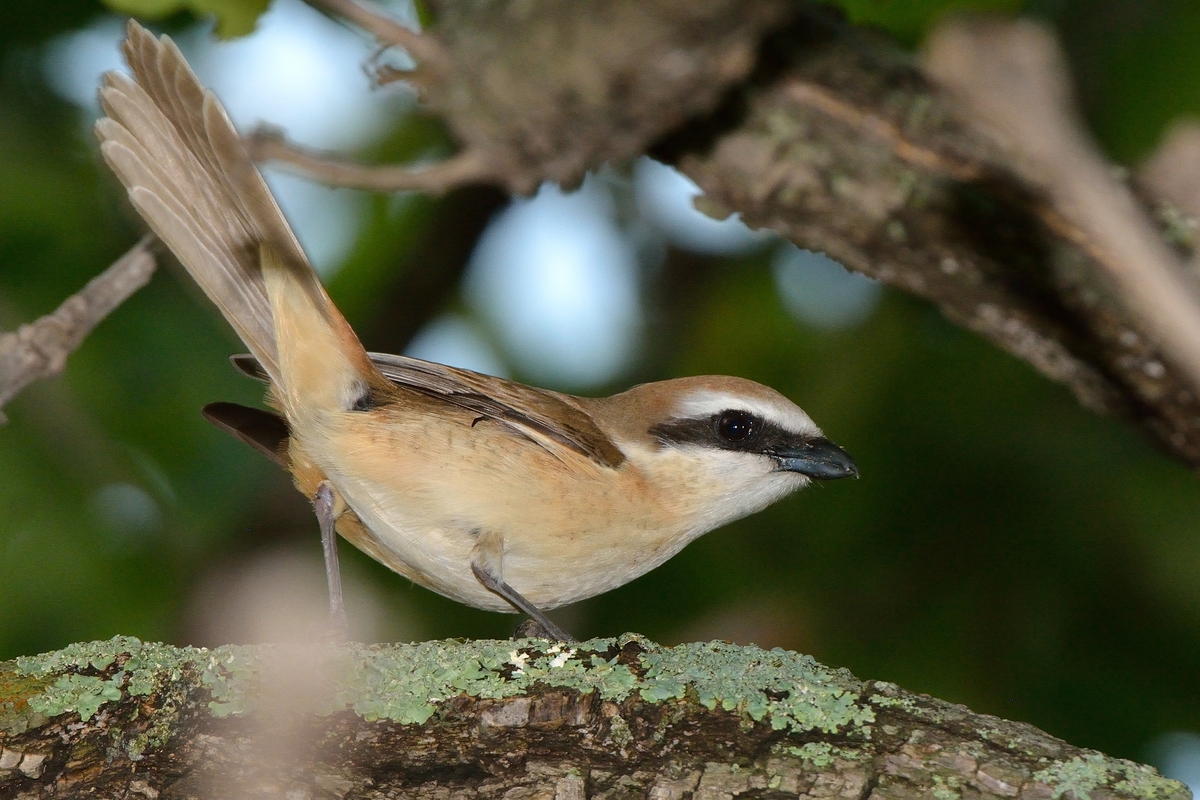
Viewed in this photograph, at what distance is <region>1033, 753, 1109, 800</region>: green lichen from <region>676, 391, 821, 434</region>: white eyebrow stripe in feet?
7.84

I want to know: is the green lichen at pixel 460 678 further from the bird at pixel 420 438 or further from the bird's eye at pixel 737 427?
the bird's eye at pixel 737 427

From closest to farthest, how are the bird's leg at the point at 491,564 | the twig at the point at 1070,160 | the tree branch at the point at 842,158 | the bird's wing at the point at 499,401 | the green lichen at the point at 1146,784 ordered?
the twig at the point at 1070,160, the green lichen at the point at 1146,784, the tree branch at the point at 842,158, the bird's leg at the point at 491,564, the bird's wing at the point at 499,401

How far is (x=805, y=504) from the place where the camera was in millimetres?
6098

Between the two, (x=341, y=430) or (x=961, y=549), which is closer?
(x=341, y=430)

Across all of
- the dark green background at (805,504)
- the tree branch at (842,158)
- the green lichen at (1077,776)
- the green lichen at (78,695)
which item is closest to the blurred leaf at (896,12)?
the tree branch at (842,158)

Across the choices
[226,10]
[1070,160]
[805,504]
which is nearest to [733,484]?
[805,504]

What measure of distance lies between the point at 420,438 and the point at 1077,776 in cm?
254

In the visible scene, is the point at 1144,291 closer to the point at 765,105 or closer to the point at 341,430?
the point at 765,105

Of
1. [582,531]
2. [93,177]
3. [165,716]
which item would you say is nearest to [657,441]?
[582,531]

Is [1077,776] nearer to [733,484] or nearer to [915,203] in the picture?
[915,203]

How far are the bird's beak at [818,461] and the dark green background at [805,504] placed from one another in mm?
1114

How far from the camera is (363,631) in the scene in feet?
17.8

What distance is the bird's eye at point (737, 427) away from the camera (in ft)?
16.3

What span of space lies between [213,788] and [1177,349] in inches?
87.5
